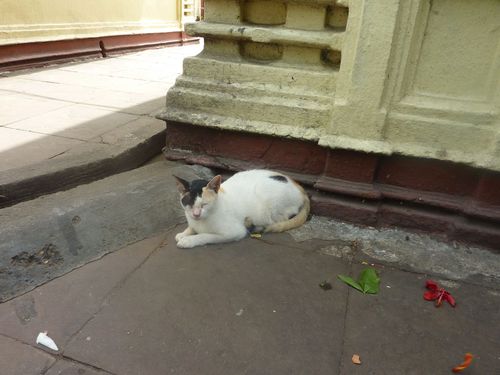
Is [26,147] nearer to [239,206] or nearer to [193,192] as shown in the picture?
[193,192]

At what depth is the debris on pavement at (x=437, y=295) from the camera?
7.29 ft

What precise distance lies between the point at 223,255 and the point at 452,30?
2.16 metres

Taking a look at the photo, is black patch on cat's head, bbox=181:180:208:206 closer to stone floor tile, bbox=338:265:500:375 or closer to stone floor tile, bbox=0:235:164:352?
stone floor tile, bbox=0:235:164:352

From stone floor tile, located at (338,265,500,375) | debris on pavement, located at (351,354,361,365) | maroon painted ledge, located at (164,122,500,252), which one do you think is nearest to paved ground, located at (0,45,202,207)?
maroon painted ledge, located at (164,122,500,252)

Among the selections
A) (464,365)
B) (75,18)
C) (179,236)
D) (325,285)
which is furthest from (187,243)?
(75,18)

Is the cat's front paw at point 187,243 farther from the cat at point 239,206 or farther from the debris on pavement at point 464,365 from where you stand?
the debris on pavement at point 464,365

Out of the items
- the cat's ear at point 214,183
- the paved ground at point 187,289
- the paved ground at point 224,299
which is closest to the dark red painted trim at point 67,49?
the paved ground at point 187,289

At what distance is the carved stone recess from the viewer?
2.89 m

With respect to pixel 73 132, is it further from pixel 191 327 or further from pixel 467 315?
pixel 467 315

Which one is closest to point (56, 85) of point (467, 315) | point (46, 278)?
point (46, 278)

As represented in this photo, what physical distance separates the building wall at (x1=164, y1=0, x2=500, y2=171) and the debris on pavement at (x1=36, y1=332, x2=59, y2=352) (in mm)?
1915

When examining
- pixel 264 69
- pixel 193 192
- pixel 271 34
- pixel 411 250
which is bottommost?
pixel 411 250

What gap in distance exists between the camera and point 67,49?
6.95 meters

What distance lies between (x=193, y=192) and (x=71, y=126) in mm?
2170
